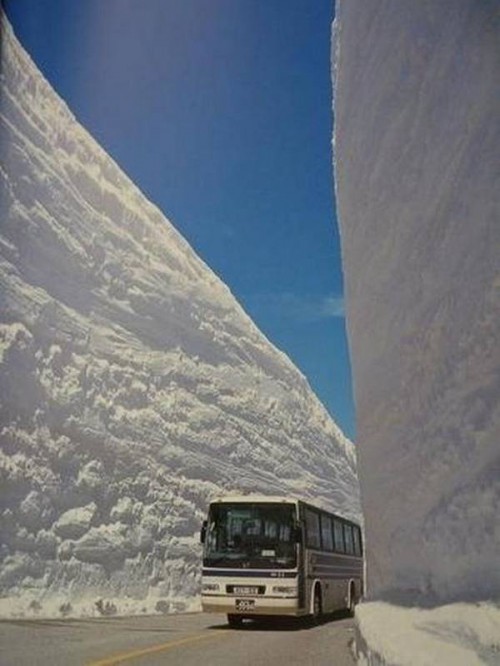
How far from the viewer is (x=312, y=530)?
12836mm

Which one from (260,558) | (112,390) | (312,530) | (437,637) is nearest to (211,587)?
(260,558)

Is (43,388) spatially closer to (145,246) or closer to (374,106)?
(145,246)

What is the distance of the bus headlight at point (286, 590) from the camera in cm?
1165

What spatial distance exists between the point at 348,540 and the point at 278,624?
11.2 feet

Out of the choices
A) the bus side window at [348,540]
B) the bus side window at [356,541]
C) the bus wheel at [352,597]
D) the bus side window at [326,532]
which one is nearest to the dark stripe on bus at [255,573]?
the bus side window at [326,532]

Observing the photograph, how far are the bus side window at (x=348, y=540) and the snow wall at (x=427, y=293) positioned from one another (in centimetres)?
514

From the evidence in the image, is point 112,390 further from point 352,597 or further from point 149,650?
point 149,650

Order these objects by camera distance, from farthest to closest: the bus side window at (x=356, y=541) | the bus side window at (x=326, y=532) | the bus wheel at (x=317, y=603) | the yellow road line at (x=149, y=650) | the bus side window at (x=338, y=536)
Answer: the bus side window at (x=356, y=541), the bus side window at (x=338, y=536), the bus side window at (x=326, y=532), the bus wheel at (x=317, y=603), the yellow road line at (x=149, y=650)

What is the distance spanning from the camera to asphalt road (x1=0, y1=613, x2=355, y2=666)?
7.74m

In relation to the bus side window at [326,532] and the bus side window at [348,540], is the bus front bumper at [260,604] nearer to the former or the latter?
the bus side window at [326,532]

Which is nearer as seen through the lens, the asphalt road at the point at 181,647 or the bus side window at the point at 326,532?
the asphalt road at the point at 181,647

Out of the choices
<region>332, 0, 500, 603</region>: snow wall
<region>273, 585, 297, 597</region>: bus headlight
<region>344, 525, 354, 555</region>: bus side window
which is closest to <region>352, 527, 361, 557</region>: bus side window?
<region>344, 525, 354, 555</region>: bus side window

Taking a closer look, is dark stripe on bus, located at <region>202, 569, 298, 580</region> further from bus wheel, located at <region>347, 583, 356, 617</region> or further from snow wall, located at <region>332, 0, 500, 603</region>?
bus wheel, located at <region>347, 583, 356, 617</region>

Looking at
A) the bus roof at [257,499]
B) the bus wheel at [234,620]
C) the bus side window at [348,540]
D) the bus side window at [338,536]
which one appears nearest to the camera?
the bus roof at [257,499]
